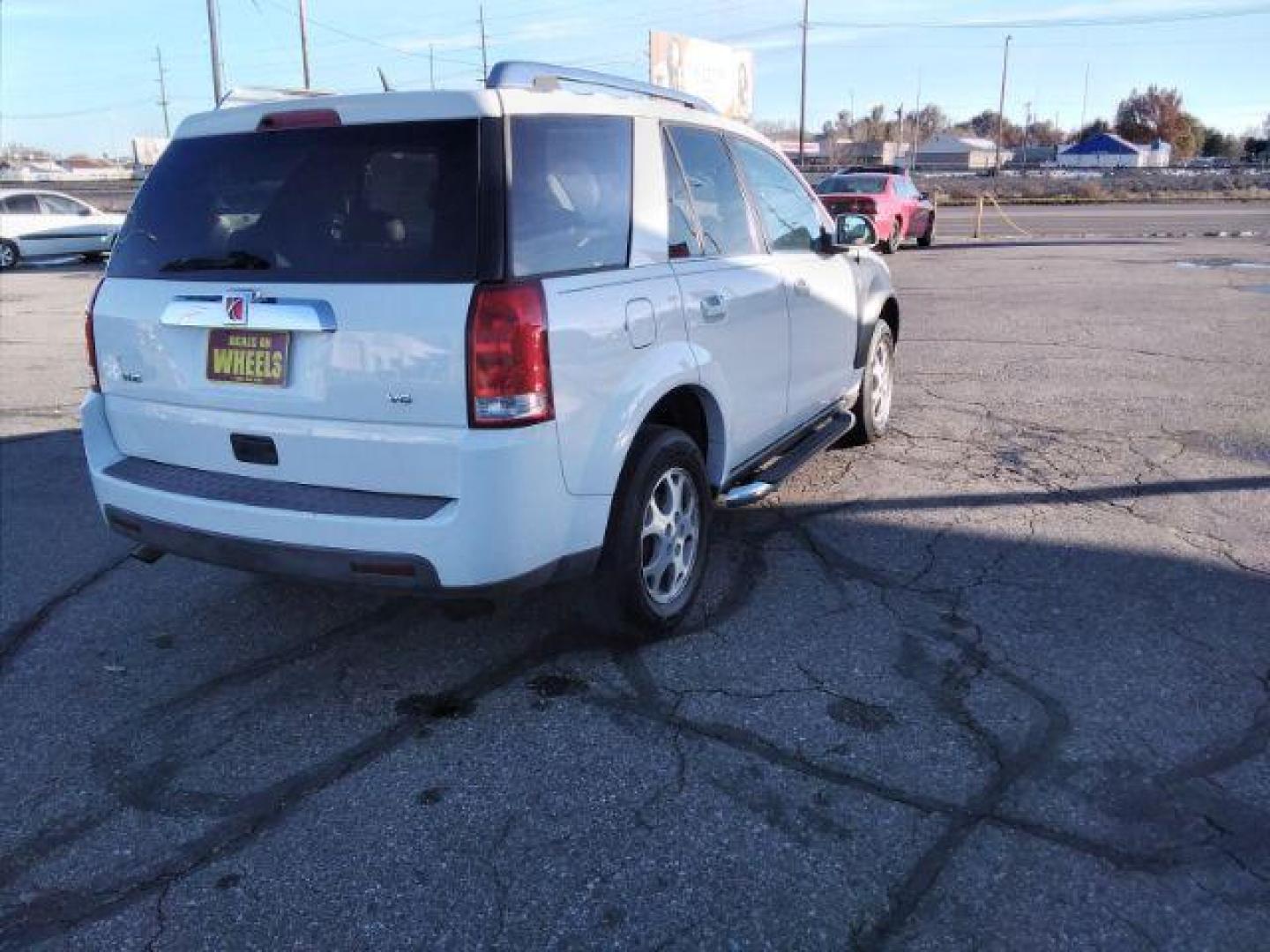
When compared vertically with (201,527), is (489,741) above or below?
below

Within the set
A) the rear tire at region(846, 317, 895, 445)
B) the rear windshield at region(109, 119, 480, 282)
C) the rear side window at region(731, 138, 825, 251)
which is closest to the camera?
the rear windshield at region(109, 119, 480, 282)

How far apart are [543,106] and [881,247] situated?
1942cm

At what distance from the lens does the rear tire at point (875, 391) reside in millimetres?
6376

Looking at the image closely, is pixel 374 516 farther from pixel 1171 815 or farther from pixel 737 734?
pixel 1171 815

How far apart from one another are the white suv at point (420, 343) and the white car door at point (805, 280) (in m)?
0.89

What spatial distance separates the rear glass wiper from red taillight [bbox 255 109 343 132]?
45cm

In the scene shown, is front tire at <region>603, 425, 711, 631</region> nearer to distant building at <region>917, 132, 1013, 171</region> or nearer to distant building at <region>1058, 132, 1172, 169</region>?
distant building at <region>1058, 132, 1172, 169</region>

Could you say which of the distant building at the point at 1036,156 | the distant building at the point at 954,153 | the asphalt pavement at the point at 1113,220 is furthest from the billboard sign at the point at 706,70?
the distant building at the point at 1036,156

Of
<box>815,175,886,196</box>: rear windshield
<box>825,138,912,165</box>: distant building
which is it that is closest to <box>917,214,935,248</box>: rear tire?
<box>815,175,886,196</box>: rear windshield

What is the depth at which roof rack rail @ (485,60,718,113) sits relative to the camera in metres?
3.42

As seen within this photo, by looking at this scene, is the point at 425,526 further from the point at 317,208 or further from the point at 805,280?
the point at 805,280

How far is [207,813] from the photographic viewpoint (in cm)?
299

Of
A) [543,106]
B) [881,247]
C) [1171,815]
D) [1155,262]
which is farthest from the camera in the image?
[881,247]

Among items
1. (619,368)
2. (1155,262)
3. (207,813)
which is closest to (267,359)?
(619,368)
